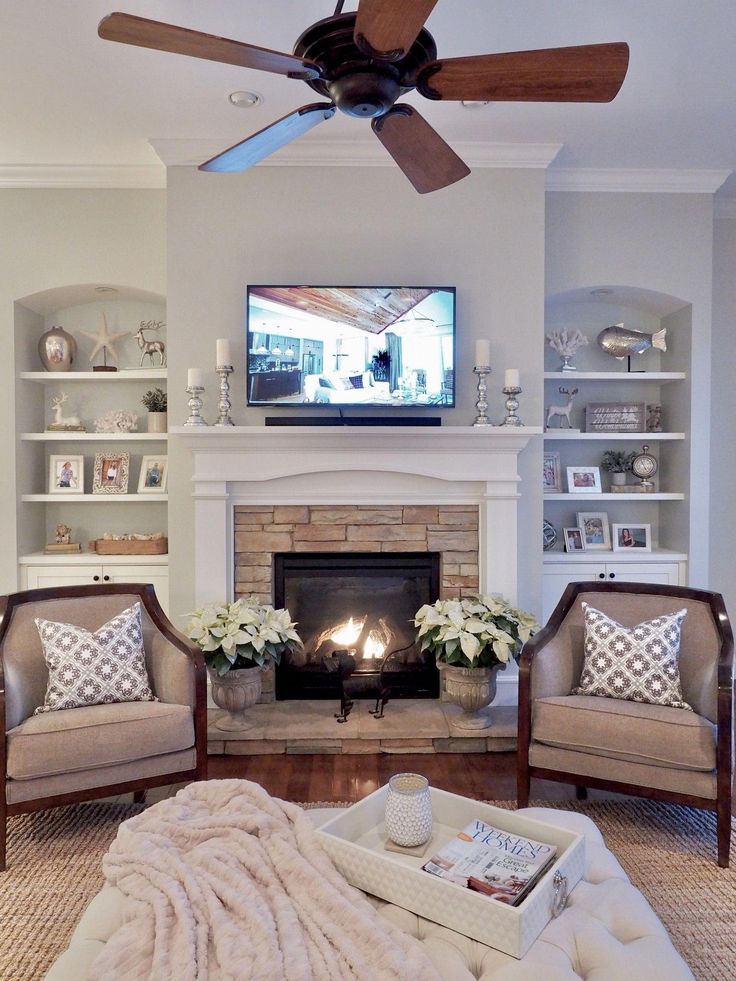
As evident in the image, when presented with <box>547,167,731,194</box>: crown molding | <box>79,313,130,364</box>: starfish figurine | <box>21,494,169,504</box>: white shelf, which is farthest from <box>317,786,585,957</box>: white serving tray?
<box>547,167,731,194</box>: crown molding

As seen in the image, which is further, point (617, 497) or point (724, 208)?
point (724, 208)

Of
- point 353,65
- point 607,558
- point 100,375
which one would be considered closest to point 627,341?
point 607,558

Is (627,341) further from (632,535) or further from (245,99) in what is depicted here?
(245,99)

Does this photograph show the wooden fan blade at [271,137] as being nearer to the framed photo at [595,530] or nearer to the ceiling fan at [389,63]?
the ceiling fan at [389,63]

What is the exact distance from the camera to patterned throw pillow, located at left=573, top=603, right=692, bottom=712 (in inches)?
101

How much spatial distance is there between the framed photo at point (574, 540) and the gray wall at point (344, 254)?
0.83 meters

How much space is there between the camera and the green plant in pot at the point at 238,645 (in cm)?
312

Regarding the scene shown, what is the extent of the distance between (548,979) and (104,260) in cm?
384

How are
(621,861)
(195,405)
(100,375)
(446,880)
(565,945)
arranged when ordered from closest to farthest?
(565,945), (446,880), (621,861), (195,405), (100,375)

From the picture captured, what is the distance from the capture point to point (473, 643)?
122 inches

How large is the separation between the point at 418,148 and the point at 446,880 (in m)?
1.87

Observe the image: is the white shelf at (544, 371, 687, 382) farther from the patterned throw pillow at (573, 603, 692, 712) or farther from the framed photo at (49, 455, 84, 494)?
the framed photo at (49, 455, 84, 494)

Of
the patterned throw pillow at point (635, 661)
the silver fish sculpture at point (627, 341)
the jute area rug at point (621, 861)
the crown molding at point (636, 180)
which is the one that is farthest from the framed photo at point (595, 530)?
the crown molding at point (636, 180)

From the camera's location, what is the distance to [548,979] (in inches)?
49.9
